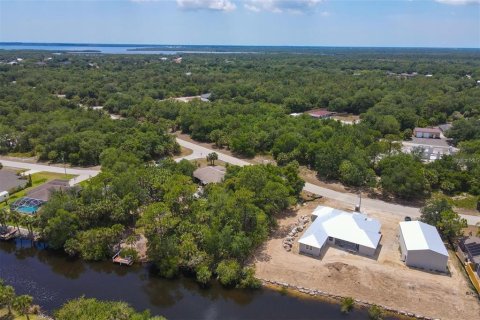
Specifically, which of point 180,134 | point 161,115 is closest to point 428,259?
point 180,134

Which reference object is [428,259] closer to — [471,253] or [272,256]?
[471,253]

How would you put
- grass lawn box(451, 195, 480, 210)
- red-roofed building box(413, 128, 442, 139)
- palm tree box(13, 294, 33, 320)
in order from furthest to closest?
1. red-roofed building box(413, 128, 442, 139)
2. grass lawn box(451, 195, 480, 210)
3. palm tree box(13, 294, 33, 320)

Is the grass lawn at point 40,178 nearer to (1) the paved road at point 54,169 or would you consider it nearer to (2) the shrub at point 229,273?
(1) the paved road at point 54,169

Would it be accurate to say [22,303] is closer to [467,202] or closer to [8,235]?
[8,235]

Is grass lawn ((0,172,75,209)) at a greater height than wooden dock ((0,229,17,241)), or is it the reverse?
grass lawn ((0,172,75,209))

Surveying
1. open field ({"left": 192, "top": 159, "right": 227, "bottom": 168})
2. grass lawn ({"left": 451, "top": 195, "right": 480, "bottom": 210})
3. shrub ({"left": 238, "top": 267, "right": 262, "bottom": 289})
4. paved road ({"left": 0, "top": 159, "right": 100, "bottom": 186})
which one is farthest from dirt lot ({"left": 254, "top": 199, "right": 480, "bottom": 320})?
paved road ({"left": 0, "top": 159, "right": 100, "bottom": 186})

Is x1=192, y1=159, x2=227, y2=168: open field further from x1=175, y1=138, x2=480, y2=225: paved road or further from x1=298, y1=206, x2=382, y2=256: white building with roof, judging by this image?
x1=298, y1=206, x2=382, y2=256: white building with roof

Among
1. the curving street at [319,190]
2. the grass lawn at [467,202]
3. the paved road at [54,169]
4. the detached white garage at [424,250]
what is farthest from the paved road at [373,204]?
the paved road at [54,169]
